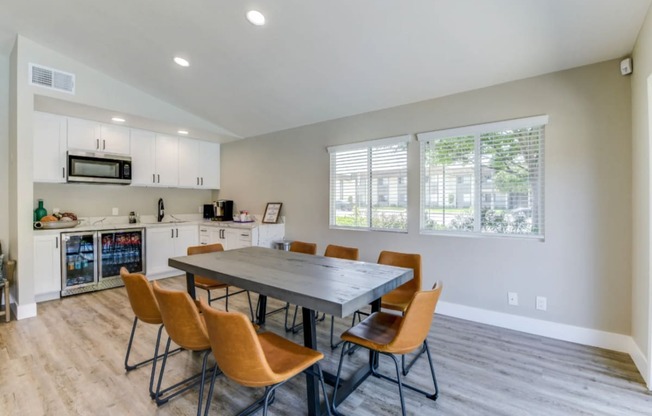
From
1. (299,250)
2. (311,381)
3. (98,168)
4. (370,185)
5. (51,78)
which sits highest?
(51,78)

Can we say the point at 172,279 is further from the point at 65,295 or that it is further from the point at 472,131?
the point at 472,131

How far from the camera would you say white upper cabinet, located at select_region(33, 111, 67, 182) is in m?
3.88

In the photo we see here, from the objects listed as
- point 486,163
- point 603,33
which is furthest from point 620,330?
point 603,33

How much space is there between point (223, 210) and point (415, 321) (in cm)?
462

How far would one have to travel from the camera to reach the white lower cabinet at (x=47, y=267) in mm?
3777

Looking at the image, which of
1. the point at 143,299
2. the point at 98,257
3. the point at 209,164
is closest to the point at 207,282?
the point at 143,299

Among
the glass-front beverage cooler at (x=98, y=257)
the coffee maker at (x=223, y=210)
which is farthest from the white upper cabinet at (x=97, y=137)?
the coffee maker at (x=223, y=210)

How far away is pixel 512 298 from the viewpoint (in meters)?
3.01

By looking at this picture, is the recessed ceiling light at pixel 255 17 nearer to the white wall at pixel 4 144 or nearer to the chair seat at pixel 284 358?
the chair seat at pixel 284 358

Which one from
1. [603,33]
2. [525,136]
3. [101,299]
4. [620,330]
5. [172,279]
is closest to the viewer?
[603,33]

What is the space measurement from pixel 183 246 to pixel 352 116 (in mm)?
3531

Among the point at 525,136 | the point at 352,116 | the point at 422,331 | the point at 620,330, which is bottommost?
the point at 620,330

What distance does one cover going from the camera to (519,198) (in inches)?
117

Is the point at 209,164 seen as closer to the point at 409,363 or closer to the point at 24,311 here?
the point at 24,311
